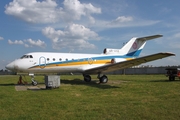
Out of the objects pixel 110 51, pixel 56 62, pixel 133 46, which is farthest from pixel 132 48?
pixel 56 62

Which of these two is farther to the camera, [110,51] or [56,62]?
[110,51]

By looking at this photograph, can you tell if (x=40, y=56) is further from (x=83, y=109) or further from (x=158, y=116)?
(x=158, y=116)

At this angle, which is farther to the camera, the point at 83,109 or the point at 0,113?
the point at 83,109

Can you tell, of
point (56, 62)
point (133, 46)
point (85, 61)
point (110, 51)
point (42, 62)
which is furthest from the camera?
point (133, 46)

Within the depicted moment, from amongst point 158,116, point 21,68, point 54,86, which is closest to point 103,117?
point 158,116

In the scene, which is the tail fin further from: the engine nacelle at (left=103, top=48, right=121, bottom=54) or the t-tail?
the engine nacelle at (left=103, top=48, right=121, bottom=54)

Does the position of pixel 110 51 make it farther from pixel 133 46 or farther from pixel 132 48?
pixel 133 46

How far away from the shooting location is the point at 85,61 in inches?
842

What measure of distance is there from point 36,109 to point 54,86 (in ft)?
22.3

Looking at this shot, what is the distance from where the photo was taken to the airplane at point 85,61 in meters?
17.6

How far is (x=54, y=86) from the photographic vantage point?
46.7ft

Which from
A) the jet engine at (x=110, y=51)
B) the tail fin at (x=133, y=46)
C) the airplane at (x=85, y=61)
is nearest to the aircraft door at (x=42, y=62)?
the airplane at (x=85, y=61)

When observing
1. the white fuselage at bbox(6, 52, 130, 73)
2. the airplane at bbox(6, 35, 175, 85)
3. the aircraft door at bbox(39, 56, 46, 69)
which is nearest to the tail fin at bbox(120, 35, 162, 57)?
the airplane at bbox(6, 35, 175, 85)

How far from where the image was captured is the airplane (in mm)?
17594
